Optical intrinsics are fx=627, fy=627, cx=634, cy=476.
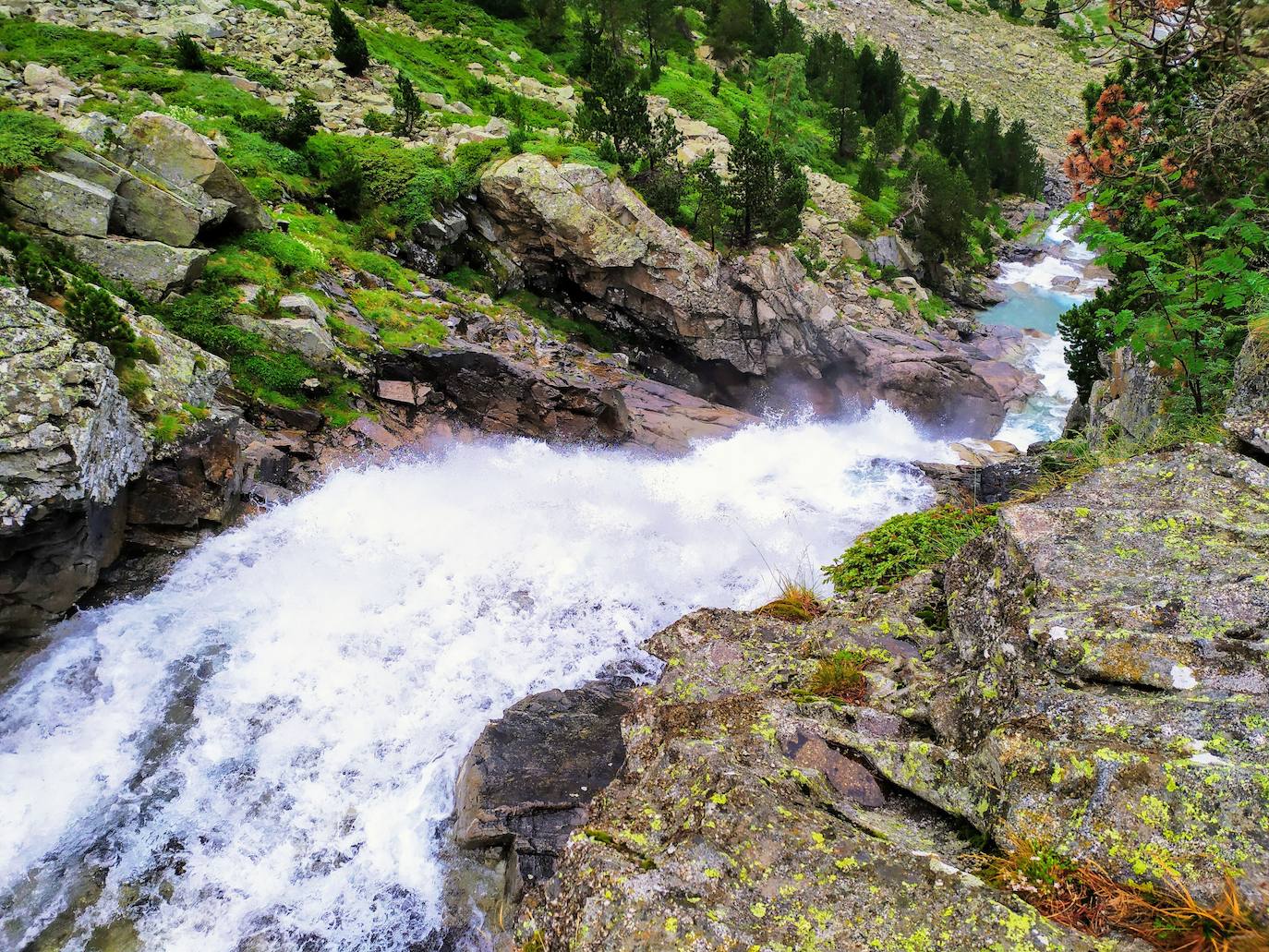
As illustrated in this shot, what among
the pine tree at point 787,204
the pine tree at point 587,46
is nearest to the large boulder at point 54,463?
the pine tree at point 787,204

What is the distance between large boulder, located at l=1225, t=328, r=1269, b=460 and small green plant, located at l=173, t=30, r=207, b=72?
31.5 meters

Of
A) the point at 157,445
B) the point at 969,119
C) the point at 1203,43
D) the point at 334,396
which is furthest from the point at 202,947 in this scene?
the point at 969,119

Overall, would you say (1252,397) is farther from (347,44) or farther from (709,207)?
(347,44)

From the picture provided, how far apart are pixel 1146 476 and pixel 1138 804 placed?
3064mm

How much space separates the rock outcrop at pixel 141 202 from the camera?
12.3m

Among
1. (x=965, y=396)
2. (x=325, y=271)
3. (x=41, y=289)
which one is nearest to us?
(x=41, y=289)

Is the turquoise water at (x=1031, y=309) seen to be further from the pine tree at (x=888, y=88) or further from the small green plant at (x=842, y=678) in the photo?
the small green plant at (x=842, y=678)

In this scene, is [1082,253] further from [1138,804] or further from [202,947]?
[202,947]

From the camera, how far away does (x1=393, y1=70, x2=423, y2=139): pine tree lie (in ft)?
77.1

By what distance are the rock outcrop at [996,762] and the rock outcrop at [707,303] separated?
60.3 ft

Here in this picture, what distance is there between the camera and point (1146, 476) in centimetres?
496

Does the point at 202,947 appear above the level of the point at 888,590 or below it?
below

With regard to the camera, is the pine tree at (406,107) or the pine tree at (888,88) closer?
the pine tree at (406,107)

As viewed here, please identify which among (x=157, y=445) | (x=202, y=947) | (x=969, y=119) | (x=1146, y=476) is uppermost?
(x=969, y=119)
